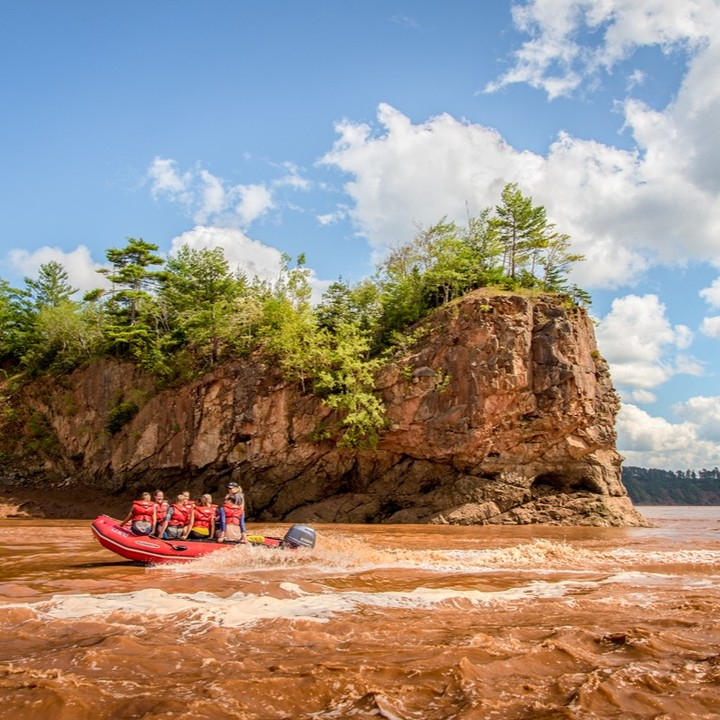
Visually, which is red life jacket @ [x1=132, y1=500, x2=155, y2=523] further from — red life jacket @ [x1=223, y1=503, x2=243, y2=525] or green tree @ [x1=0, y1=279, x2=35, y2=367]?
green tree @ [x1=0, y1=279, x2=35, y2=367]

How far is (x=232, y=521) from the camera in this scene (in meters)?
14.9


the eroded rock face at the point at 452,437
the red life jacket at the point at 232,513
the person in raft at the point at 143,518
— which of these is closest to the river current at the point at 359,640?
the person in raft at the point at 143,518

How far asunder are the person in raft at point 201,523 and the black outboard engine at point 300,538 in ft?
6.82

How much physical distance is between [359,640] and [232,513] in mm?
9086

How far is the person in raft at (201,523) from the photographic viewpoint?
14.7 metres

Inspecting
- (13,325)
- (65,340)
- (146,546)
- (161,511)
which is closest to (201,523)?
(161,511)

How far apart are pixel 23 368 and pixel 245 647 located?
44.3 meters

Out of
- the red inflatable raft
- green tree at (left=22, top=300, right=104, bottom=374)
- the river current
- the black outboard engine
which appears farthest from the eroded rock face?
the red inflatable raft

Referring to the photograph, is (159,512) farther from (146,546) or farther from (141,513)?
(146,546)

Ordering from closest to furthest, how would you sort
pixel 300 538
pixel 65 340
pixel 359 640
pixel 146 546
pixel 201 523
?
pixel 359 640
pixel 146 546
pixel 300 538
pixel 201 523
pixel 65 340

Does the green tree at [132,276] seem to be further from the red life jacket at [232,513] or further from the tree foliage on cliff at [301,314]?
the red life jacket at [232,513]

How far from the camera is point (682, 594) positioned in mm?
9164

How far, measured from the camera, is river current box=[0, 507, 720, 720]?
456cm

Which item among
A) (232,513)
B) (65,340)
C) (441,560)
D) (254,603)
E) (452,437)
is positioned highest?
(65,340)
